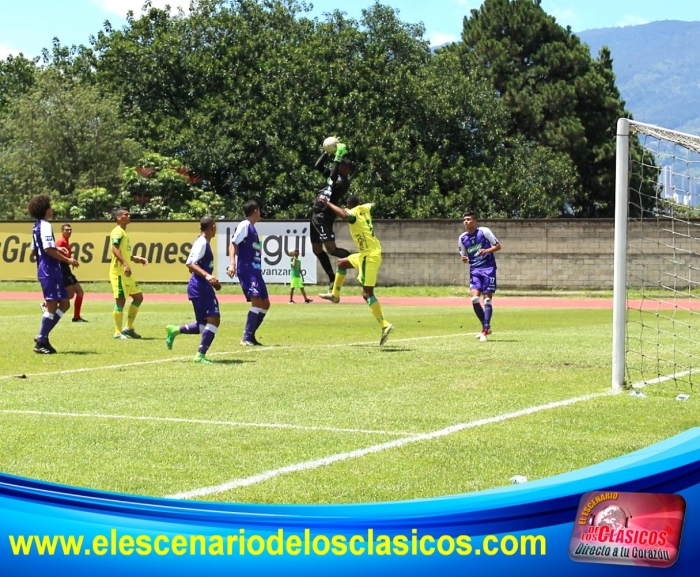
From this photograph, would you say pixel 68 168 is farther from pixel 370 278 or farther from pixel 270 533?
pixel 270 533

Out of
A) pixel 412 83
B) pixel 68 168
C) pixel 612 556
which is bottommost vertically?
pixel 612 556

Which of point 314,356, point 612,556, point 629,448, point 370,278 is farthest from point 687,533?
point 370,278

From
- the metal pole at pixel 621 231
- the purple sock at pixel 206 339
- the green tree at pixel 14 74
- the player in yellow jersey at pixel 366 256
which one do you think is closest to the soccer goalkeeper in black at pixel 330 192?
the player in yellow jersey at pixel 366 256

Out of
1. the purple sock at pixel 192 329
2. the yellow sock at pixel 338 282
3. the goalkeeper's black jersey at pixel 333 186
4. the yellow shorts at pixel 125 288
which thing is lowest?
the purple sock at pixel 192 329

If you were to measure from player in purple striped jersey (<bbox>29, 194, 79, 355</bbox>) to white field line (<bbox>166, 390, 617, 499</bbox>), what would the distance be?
759cm

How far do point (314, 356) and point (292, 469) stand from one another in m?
8.07

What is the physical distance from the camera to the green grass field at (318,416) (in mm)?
6895

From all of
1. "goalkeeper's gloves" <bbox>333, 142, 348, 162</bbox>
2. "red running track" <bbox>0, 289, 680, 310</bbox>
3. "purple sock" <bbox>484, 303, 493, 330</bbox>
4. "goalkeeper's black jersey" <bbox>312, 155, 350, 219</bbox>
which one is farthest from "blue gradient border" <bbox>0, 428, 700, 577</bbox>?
"red running track" <bbox>0, 289, 680, 310</bbox>

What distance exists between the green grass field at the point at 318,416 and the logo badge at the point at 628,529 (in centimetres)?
393

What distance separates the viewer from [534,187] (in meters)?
54.2

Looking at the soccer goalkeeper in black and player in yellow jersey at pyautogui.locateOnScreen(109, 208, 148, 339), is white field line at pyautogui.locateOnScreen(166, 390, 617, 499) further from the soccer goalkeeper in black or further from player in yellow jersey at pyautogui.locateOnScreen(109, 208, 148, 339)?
player in yellow jersey at pyautogui.locateOnScreen(109, 208, 148, 339)

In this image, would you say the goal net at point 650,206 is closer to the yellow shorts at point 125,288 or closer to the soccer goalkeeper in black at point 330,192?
the soccer goalkeeper in black at point 330,192

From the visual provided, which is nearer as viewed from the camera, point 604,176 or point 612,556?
point 612,556

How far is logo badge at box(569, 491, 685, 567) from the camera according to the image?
2281mm
